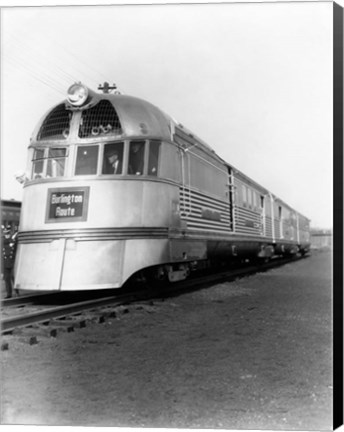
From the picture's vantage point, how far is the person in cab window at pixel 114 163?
234 inches

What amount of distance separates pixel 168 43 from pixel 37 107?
5.70 feet

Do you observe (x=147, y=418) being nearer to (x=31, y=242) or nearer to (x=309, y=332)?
(x=309, y=332)

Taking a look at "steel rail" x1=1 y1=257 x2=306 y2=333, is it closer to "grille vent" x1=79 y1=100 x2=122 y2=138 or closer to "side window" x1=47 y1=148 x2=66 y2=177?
"side window" x1=47 y1=148 x2=66 y2=177

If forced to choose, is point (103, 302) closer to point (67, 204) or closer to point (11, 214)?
point (67, 204)

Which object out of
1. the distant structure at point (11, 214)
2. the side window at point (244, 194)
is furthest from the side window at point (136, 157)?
the side window at point (244, 194)

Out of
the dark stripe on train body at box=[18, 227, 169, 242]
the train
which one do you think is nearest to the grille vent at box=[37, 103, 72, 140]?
the train

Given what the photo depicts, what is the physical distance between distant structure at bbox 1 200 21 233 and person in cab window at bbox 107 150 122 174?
129 centimetres

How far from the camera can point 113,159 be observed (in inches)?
236

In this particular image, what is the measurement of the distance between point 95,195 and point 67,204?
1.26 ft

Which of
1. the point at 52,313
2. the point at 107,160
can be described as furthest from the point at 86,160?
the point at 52,313

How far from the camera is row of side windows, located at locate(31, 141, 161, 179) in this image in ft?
19.5

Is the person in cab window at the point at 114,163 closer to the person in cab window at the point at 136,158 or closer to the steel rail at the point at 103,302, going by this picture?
the person in cab window at the point at 136,158

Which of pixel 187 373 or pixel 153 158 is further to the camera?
pixel 153 158

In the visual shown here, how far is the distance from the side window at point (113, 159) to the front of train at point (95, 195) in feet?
→ 0.04
